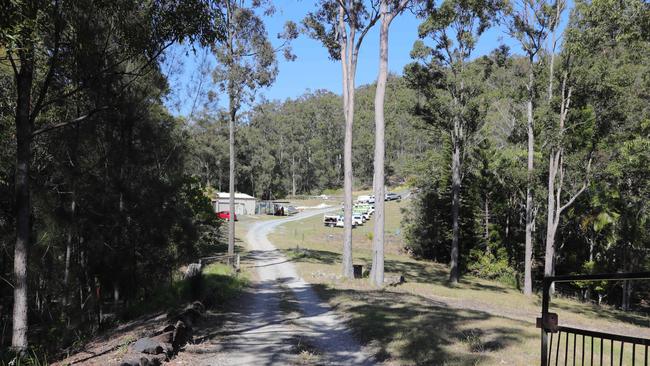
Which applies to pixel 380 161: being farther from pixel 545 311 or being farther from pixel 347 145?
pixel 545 311

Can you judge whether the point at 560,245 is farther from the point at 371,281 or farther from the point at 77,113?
the point at 77,113

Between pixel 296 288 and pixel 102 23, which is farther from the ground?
pixel 102 23

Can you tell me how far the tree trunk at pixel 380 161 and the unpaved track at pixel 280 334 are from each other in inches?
111

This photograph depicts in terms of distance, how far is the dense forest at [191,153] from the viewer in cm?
1013

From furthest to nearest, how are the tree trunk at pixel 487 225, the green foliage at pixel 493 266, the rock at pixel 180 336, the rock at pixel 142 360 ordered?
1. the tree trunk at pixel 487 225
2. the green foliage at pixel 493 266
3. the rock at pixel 180 336
4. the rock at pixel 142 360

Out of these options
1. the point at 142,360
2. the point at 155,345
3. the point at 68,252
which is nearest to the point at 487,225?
the point at 68,252

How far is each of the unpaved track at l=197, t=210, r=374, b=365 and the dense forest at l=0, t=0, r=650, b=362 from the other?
3.97 meters

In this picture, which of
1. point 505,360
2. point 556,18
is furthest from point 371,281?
point 556,18

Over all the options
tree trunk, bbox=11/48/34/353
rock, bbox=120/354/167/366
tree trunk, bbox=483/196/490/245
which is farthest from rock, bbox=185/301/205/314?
tree trunk, bbox=483/196/490/245

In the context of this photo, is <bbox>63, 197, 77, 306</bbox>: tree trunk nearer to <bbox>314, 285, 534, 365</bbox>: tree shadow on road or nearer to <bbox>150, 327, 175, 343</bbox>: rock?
<bbox>314, 285, 534, 365</bbox>: tree shadow on road

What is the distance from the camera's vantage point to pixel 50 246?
59.1 feet

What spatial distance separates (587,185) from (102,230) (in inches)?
918

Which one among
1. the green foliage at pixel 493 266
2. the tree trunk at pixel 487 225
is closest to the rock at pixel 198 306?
the green foliage at pixel 493 266

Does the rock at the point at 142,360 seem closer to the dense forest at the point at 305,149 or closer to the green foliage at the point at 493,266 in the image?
the green foliage at the point at 493,266
